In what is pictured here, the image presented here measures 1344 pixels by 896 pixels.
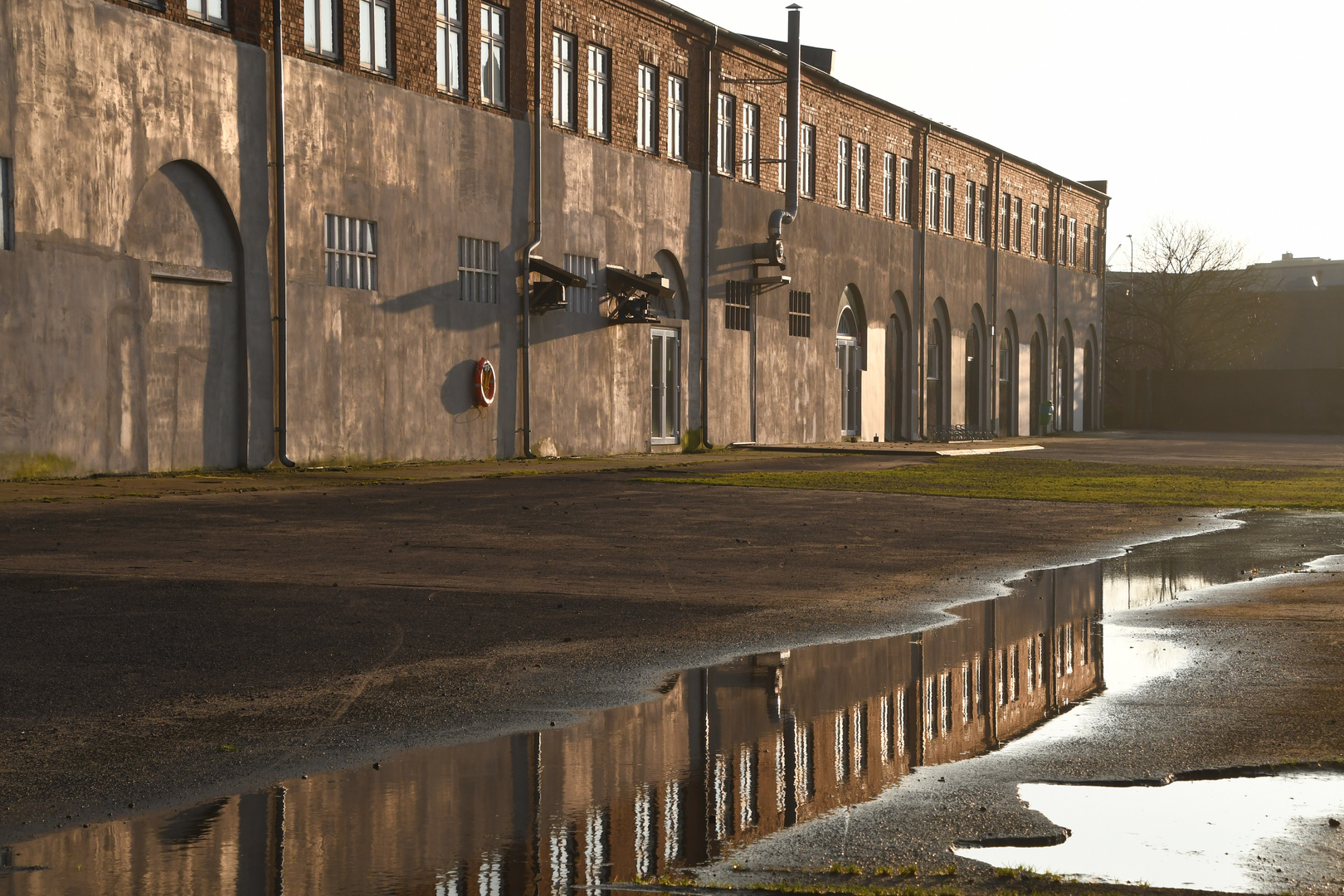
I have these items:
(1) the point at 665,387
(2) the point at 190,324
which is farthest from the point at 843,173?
(2) the point at 190,324

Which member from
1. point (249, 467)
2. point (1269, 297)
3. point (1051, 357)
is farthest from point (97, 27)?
point (1269, 297)

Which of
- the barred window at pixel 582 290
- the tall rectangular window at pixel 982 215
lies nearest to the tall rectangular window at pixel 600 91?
the barred window at pixel 582 290

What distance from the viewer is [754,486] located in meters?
18.5

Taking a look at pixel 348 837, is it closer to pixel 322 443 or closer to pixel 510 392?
pixel 322 443

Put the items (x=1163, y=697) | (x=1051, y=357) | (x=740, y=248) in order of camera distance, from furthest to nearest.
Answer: (x=1051, y=357) → (x=740, y=248) → (x=1163, y=697)

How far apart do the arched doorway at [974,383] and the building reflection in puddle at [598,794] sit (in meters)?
39.3

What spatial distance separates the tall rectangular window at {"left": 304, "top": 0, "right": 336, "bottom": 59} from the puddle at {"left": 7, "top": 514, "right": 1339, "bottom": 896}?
1618cm

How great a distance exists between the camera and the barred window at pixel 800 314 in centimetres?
3409

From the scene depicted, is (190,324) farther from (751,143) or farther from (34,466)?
(751,143)

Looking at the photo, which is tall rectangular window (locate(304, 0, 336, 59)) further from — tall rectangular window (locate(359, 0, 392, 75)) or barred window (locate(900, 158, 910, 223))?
barred window (locate(900, 158, 910, 223))

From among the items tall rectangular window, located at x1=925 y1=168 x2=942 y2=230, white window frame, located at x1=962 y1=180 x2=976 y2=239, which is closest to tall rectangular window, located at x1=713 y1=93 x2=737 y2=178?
tall rectangular window, located at x1=925 y1=168 x2=942 y2=230

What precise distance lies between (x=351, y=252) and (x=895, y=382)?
21434 millimetres

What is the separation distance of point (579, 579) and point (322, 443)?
1254 cm

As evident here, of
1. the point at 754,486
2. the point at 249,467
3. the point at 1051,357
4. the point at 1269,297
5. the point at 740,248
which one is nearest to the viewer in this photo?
the point at 754,486
